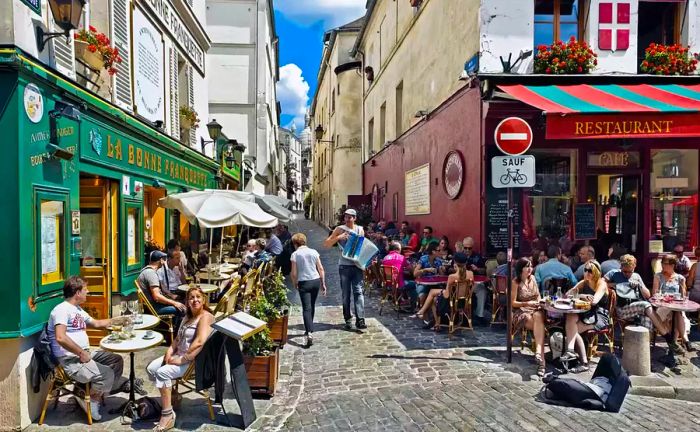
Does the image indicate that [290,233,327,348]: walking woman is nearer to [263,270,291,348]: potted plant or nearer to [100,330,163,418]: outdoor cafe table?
[263,270,291,348]: potted plant

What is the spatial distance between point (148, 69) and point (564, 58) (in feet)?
25.2

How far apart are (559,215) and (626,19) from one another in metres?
3.69

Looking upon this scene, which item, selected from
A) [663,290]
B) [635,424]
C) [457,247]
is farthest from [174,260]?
[663,290]

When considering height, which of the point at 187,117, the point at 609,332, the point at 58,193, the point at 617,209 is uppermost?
the point at 187,117

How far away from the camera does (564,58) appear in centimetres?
813

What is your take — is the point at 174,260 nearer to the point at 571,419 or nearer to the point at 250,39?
the point at 571,419

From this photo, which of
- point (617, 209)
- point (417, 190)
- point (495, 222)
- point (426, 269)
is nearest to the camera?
point (426, 269)

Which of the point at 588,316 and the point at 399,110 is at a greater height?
the point at 399,110

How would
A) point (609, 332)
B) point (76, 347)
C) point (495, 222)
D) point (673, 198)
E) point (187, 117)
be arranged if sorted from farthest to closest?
point (187, 117) → point (673, 198) → point (495, 222) → point (609, 332) → point (76, 347)

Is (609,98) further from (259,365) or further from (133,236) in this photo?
(133,236)

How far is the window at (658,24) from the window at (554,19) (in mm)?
1354

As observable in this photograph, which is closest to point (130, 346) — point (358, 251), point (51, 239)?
point (51, 239)

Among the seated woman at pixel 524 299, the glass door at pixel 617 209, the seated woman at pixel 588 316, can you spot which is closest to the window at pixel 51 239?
the seated woman at pixel 524 299

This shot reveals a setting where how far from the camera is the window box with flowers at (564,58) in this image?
26.6ft
